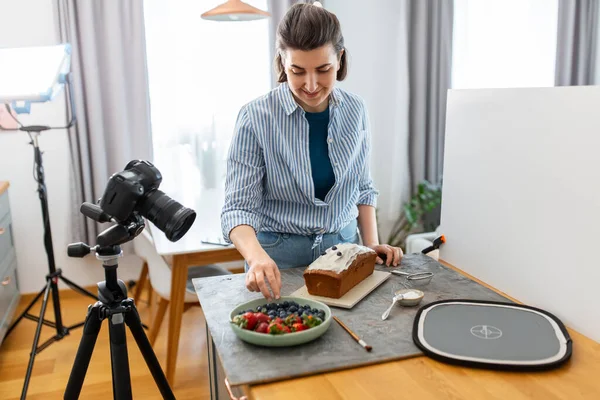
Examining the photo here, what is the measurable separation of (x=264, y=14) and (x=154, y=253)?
119 cm

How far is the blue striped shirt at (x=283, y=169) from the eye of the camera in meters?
1.54

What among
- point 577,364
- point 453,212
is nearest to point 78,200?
point 453,212

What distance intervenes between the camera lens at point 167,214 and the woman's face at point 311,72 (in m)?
0.44

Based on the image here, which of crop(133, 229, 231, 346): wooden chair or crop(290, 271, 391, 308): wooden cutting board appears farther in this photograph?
crop(133, 229, 231, 346): wooden chair

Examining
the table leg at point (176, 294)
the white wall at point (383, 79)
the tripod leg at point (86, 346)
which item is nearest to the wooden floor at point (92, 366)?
the table leg at point (176, 294)

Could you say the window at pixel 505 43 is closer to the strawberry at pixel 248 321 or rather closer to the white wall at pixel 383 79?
the white wall at pixel 383 79

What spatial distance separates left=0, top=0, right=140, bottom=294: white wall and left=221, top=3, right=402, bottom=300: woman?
2304mm

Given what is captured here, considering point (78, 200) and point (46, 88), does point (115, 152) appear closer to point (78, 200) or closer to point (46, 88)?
point (78, 200)

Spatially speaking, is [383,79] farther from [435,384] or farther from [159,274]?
[435,384]

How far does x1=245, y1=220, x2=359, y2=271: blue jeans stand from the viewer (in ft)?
5.31

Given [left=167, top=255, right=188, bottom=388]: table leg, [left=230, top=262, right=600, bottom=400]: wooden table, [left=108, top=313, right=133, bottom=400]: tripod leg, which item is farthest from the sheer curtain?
[left=230, top=262, right=600, bottom=400]: wooden table

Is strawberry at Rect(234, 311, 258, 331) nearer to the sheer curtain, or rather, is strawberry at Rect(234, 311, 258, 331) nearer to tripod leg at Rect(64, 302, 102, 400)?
tripod leg at Rect(64, 302, 102, 400)

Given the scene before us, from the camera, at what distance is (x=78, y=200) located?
3.49 meters

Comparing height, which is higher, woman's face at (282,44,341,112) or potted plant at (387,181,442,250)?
woman's face at (282,44,341,112)
